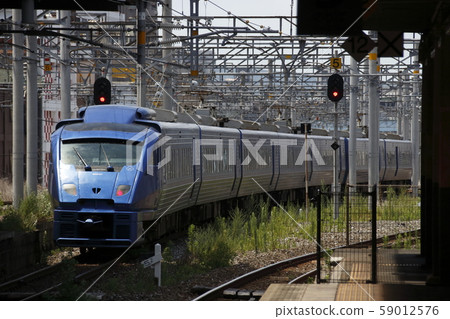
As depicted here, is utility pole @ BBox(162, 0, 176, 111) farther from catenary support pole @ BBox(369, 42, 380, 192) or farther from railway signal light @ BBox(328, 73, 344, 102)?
railway signal light @ BBox(328, 73, 344, 102)

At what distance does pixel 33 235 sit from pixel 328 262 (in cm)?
616

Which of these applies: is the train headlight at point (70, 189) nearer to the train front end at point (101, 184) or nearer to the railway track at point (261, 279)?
the train front end at point (101, 184)

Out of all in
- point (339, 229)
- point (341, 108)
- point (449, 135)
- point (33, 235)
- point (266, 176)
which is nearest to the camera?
point (449, 135)

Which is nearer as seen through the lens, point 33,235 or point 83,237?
point 83,237

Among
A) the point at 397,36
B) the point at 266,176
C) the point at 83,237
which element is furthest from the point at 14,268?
the point at 266,176

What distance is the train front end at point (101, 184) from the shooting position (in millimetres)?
17656

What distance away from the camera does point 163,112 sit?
21.3 m

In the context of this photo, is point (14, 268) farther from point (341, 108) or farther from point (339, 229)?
point (341, 108)

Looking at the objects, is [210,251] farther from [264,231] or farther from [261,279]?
[264,231]

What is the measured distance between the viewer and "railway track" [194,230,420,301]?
13.6 metres

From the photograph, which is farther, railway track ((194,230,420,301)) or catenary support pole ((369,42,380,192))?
catenary support pole ((369,42,380,192))

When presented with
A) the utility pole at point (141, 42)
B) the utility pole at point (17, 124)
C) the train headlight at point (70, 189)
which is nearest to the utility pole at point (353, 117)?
the utility pole at point (141, 42)

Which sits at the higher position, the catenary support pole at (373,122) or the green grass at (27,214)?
the catenary support pole at (373,122)

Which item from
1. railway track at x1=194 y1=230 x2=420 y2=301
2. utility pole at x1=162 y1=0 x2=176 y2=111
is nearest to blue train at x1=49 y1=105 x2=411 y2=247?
railway track at x1=194 y1=230 x2=420 y2=301
